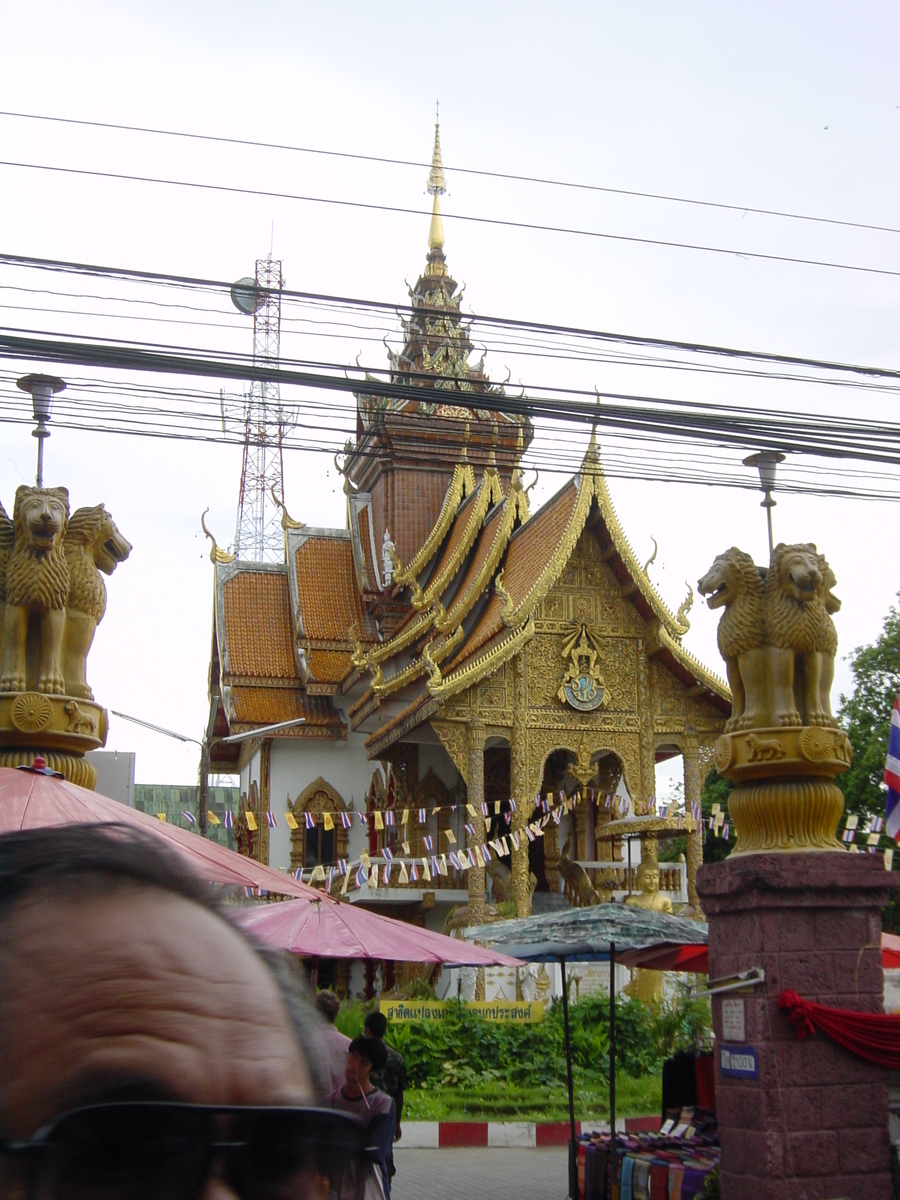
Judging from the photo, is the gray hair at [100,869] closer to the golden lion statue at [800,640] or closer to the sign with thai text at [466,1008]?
the golden lion statue at [800,640]

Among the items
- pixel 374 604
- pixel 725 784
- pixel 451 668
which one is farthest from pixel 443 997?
pixel 725 784

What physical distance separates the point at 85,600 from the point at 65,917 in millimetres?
8622

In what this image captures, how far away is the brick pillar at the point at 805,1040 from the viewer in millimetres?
7738

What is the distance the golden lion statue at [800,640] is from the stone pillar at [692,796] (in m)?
10.3

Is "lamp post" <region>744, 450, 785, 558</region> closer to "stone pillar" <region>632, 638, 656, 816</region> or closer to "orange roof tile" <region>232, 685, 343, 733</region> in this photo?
"stone pillar" <region>632, 638, 656, 816</region>

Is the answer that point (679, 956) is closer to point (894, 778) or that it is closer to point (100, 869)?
point (894, 778)

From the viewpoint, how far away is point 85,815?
5.87 metres

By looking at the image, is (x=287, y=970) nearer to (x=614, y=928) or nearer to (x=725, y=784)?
(x=614, y=928)

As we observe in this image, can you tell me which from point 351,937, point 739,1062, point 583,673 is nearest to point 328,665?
point 583,673

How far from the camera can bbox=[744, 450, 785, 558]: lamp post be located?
9211 millimetres

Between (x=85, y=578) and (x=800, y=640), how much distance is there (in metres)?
4.73

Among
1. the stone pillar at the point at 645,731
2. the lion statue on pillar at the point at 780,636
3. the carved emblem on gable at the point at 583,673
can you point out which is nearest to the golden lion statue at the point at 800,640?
the lion statue on pillar at the point at 780,636

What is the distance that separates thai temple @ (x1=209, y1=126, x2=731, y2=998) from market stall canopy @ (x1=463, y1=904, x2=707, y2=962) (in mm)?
7640

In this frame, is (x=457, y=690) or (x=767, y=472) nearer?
(x=767, y=472)
